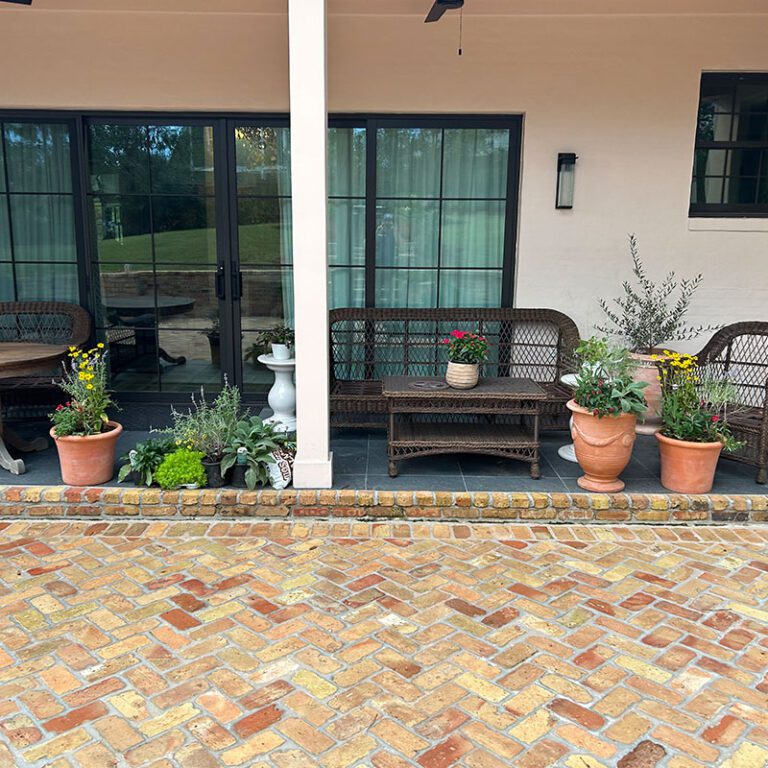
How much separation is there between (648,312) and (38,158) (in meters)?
4.64

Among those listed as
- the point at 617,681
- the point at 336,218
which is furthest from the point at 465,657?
the point at 336,218

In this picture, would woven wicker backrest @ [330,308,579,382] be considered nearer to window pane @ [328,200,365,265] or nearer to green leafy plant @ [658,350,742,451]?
window pane @ [328,200,365,265]

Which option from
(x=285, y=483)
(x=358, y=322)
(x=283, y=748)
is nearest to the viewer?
(x=283, y=748)

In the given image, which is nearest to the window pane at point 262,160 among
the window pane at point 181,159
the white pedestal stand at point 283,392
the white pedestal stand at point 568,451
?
the window pane at point 181,159

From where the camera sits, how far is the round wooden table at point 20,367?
409 centimetres

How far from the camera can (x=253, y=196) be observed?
538 cm

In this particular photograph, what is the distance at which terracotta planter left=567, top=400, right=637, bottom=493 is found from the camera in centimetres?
389

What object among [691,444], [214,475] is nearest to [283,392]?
[214,475]

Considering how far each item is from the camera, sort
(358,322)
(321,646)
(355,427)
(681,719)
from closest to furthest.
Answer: (681,719), (321,646), (355,427), (358,322)

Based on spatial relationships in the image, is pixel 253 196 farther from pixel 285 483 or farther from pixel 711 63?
pixel 711 63

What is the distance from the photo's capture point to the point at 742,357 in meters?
5.12

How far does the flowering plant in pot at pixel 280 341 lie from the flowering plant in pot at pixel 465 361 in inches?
50.5

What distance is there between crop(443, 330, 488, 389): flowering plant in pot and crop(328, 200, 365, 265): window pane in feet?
4.78

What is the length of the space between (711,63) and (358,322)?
3.08 m
